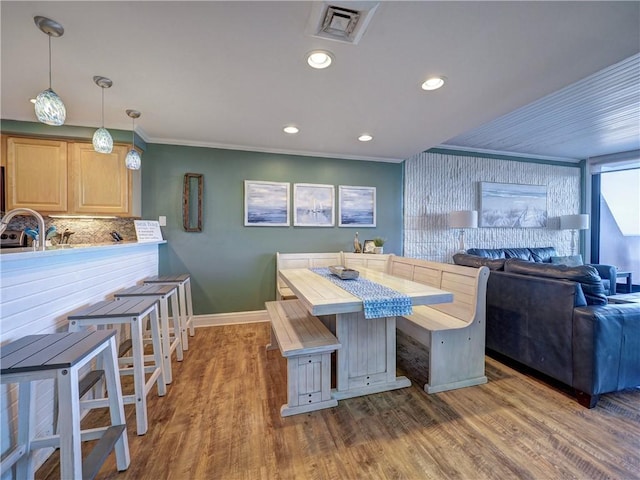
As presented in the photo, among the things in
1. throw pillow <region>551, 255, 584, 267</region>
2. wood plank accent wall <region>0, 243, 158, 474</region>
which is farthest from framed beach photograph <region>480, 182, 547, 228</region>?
wood plank accent wall <region>0, 243, 158, 474</region>

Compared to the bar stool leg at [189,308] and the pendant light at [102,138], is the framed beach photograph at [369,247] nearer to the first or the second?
the bar stool leg at [189,308]

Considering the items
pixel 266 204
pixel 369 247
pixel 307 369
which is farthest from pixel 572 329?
pixel 266 204

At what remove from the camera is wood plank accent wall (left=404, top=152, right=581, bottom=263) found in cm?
440

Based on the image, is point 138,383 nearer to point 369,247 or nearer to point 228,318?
point 228,318

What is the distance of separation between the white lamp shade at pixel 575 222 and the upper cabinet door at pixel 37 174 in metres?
7.67

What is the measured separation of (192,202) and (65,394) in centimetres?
273

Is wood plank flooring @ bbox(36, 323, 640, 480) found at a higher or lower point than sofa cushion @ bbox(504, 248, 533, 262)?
lower

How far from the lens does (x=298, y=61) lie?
5.74ft

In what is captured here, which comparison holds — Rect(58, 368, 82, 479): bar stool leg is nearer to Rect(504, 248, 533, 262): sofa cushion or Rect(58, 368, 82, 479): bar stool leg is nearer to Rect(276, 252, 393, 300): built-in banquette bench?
Rect(276, 252, 393, 300): built-in banquette bench

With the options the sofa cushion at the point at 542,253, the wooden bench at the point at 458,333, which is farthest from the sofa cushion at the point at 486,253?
the wooden bench at the point at 458,333

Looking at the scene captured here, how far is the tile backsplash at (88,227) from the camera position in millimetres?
2916

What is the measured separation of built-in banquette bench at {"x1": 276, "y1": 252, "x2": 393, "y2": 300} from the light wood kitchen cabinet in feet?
6.10

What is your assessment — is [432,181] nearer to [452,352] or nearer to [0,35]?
[452,352]

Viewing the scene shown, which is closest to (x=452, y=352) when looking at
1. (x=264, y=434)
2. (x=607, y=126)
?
(x=264, y=434)
